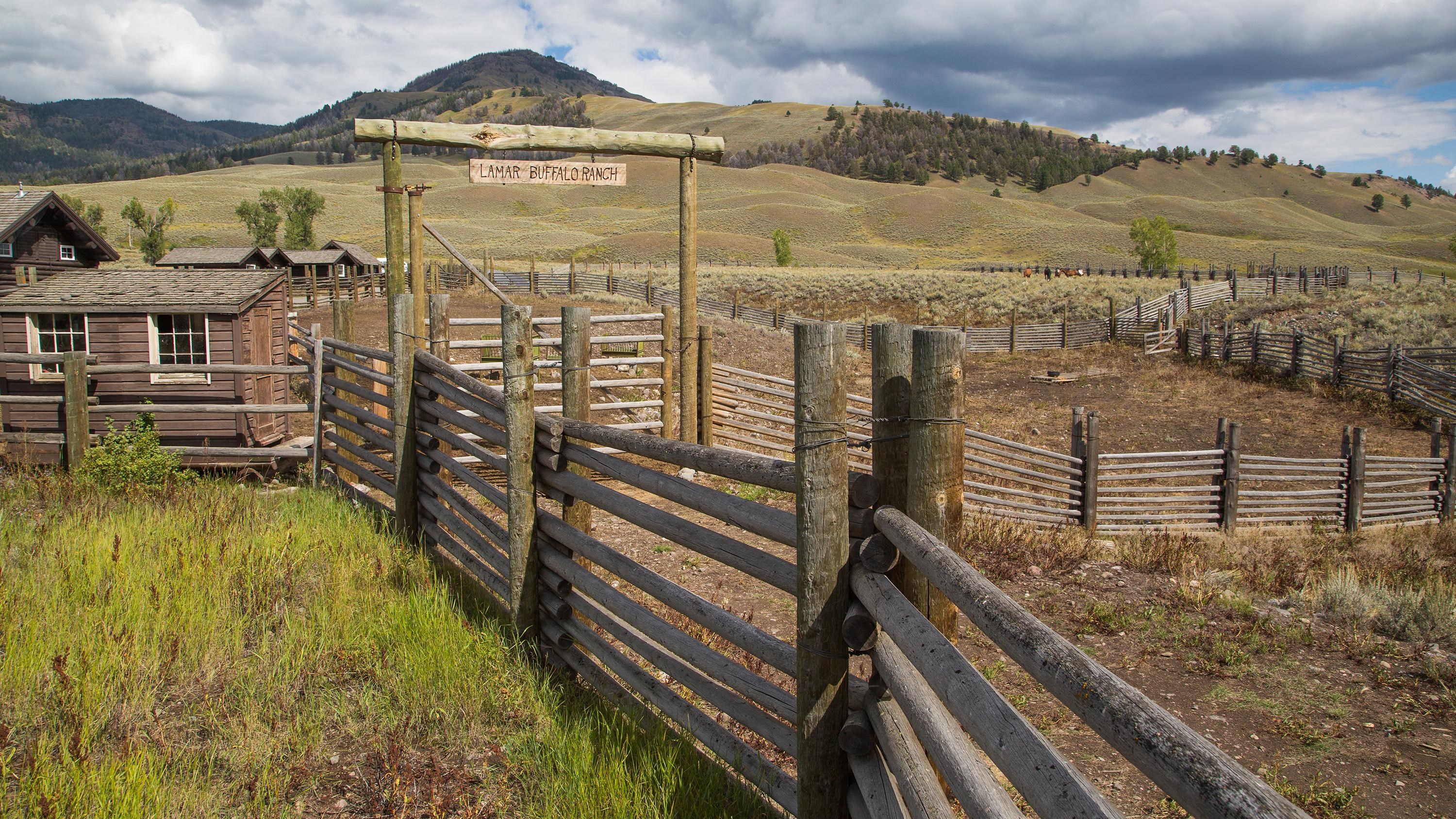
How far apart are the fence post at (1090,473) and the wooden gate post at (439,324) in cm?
718

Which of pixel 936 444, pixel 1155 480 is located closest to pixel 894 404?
pixel 936 444

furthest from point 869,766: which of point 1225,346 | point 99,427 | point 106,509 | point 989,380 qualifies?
point 1225,346

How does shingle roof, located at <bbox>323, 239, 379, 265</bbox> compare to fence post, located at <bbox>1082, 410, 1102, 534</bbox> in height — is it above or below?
above

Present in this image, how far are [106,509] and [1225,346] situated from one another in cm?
2576

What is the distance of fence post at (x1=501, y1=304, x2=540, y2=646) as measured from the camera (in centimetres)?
445

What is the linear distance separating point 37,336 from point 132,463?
6.58m

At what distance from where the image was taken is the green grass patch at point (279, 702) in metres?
2.90

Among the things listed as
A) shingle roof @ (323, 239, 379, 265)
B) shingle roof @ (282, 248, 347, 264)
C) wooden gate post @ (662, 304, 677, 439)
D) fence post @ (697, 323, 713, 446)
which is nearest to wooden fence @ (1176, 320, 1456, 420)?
fence post @ (697, 323, 713, 446)

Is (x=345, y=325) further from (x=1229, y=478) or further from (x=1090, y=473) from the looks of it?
(x=1229, y=478)

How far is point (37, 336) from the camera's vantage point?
12414mm

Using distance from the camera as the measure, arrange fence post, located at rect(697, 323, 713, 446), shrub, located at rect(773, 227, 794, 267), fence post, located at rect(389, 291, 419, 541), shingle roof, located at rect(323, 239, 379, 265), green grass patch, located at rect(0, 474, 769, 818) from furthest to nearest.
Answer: shrub, located at rect(773, 227, 794, 267)
shingle roof, located at rect(323, 239, 379, 265)
fence post, located at rect(697, 323, 713, 446)
fence post, located at rect(389, 291, 419, 541)
green grass patch, located at rect(0, 474, 769, 818)

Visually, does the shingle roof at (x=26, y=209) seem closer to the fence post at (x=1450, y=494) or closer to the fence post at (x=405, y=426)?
the fence post at (x=405, y=426)

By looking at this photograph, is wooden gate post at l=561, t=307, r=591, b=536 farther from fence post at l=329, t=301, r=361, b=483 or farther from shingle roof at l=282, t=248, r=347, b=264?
shingle roof at l=282, t=248, r=347, b=264

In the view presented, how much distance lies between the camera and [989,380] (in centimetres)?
2391
